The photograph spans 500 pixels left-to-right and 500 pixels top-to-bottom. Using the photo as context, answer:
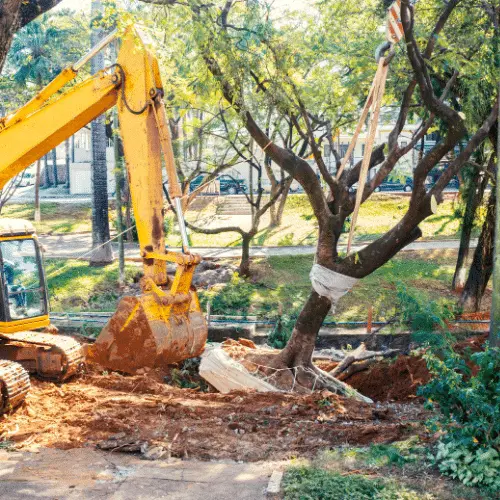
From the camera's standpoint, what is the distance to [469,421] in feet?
25.8

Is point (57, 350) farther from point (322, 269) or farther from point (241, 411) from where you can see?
point (322, 269)

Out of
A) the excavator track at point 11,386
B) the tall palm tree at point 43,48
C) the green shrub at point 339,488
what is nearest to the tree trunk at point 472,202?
the excavator track at point 11,386

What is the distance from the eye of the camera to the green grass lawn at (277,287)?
20109 mm

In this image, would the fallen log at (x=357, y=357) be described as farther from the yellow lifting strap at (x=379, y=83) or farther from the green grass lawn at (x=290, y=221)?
the green grass lawn at (x=290, y=221)

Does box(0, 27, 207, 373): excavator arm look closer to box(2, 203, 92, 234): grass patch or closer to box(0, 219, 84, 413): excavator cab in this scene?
box(0, 219, 84, 413): excavator cab

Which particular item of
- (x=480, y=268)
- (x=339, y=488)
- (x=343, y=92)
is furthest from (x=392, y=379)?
(x=480, y=268)

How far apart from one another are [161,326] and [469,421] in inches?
171

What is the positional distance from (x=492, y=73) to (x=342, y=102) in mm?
3170

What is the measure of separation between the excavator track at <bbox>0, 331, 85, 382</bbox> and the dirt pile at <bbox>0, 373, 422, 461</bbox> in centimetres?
30

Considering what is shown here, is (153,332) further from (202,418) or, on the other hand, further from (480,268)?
(480,268)

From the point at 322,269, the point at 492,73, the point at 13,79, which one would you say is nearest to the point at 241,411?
the point at 322,269

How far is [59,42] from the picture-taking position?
101ft

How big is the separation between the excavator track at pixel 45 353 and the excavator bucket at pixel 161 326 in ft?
4.57

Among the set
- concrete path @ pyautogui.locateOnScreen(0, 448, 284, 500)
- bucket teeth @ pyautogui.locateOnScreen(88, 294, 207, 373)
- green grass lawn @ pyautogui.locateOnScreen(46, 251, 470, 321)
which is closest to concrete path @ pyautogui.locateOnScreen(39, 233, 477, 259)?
green grass lawn @ pyautogui.locateOnScreen(46, 251, 470, 321)
